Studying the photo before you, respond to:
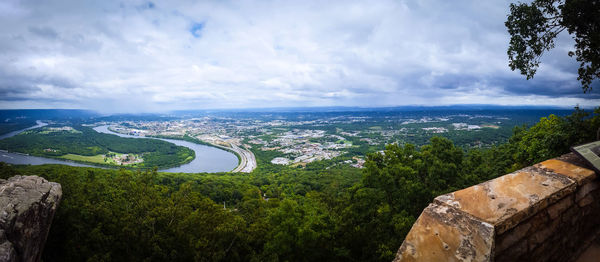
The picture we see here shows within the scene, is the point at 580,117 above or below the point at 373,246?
above

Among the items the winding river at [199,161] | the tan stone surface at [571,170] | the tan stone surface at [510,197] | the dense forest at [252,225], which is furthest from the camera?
the winding river at [199,161]

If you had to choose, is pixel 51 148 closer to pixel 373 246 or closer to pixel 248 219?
pixel 248 219

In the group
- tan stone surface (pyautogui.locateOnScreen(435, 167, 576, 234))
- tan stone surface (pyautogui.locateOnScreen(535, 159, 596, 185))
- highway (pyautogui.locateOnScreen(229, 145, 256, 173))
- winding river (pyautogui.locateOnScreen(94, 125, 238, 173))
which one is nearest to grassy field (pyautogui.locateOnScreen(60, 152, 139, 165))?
winding river (pyautogui.locateOnScreen(94, 125, 238, 173))

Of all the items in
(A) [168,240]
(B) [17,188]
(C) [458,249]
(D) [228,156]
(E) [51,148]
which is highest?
(C) [458,249]

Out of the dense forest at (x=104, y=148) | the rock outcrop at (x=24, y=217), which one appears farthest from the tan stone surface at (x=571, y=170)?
the dense forest at (x=104, y=148)

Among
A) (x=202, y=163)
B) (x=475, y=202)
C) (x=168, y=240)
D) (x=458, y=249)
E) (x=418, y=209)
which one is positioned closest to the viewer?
(x=458, y=249)

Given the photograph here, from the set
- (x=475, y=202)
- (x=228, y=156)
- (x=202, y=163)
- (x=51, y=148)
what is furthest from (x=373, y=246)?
(x=51, y=148)

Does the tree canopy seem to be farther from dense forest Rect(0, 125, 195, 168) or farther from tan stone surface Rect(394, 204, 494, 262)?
dense forest Rect(0, 125, 195, 168)

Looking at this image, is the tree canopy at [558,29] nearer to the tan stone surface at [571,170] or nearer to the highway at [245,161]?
the tan stone surface at [571,170]
